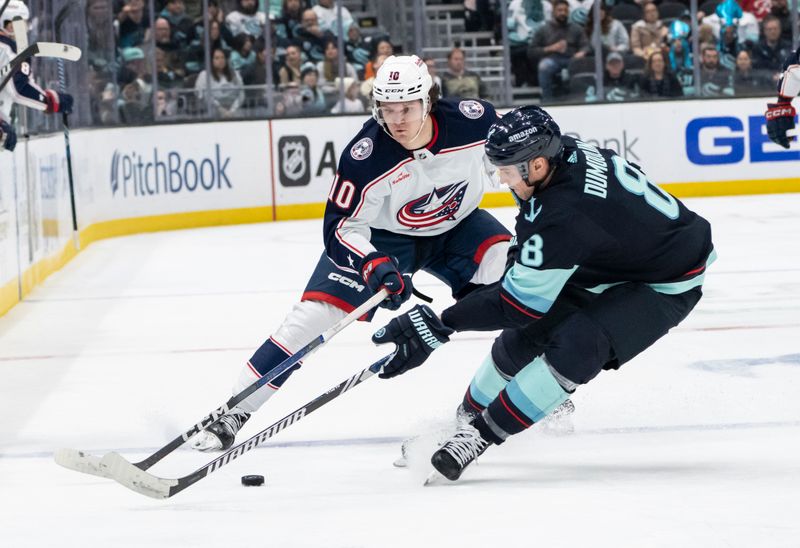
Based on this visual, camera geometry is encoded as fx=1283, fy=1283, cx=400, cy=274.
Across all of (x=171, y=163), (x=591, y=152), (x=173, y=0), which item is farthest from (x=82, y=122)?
(x=591, y=152)

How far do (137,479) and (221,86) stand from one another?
8.18 metres

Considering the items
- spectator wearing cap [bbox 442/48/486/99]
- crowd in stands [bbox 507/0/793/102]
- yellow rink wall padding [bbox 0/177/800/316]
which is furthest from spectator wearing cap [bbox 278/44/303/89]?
crowd in stands [bbox 507/0/793/102]

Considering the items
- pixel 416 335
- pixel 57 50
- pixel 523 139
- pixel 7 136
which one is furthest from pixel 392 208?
pixel 7 136

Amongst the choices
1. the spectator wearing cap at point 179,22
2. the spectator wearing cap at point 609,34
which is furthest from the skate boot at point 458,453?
the spectator wearing cap at point 609,34

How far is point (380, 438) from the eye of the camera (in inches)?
145

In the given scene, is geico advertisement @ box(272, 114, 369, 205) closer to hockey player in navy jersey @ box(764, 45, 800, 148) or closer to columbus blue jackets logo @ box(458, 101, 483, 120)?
hockey player in navy jersey @ box(764, 45, 800, 148)

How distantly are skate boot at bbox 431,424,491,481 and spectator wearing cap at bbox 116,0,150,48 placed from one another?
8171mm

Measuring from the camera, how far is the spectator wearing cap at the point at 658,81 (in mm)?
11211

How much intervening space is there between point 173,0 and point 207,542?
8888mm

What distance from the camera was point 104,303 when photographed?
22.0 ft

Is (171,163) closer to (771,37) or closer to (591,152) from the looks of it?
(771,37)

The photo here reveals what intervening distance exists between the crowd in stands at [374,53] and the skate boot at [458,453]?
303 inches

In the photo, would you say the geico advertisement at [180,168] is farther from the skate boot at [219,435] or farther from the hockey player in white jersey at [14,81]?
the skate boot at [219,435]

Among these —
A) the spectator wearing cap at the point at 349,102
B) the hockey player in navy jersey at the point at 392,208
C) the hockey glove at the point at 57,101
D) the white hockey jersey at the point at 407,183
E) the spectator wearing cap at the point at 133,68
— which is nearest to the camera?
the hockey player in navy jersey at the point at 392,208
